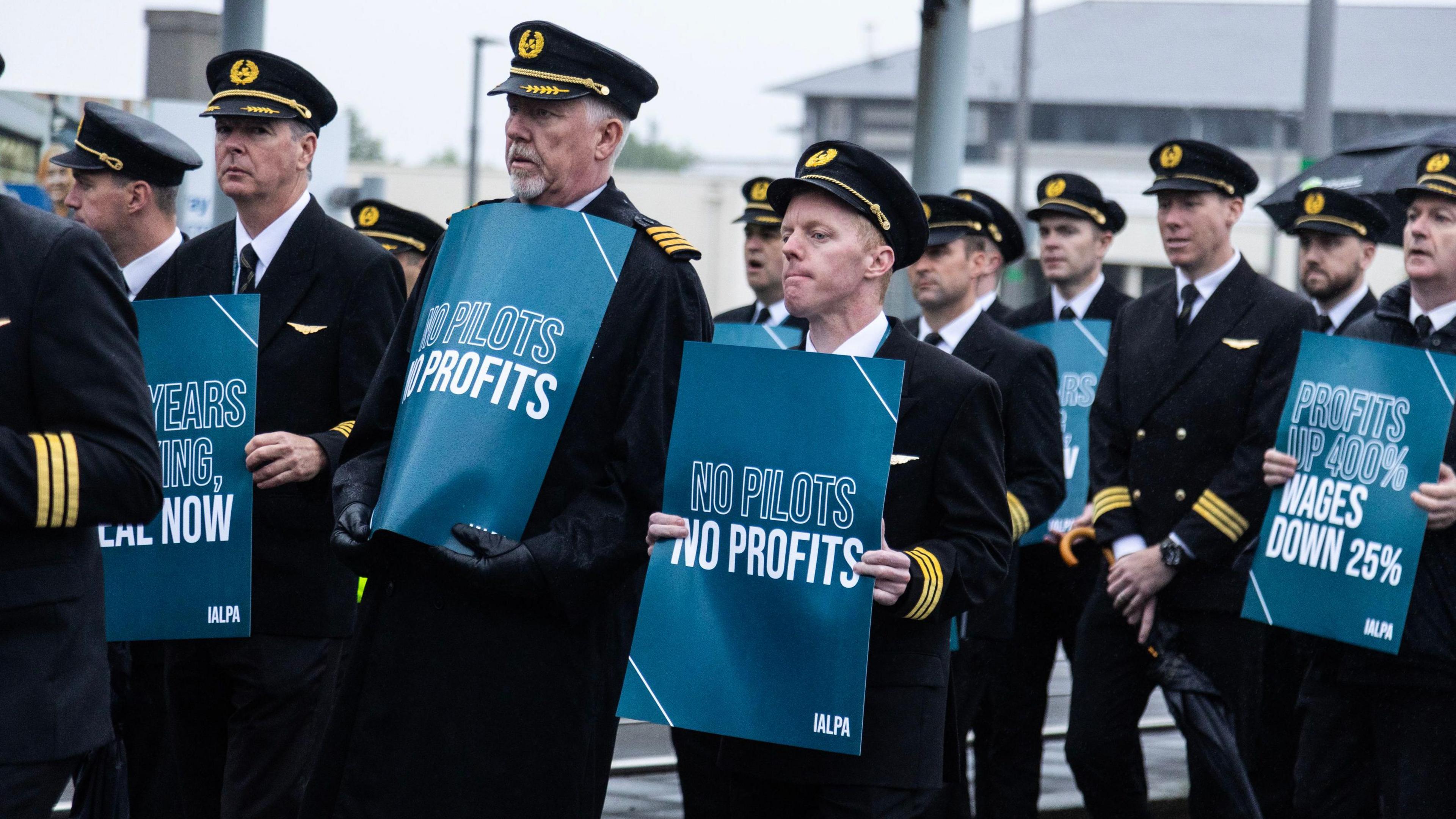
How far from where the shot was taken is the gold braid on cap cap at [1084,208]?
786 centimetres

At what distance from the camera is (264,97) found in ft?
16.4

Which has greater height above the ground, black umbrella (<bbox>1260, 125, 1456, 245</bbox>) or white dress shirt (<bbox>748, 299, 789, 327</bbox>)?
black umbrella (<bbox>1260, 125, 1456, 245</bbox>)

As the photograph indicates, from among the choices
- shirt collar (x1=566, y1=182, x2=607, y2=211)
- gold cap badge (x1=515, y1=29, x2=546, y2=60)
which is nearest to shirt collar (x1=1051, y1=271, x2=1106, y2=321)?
shirt collar (x1=566, y1=182, x2=607, y2=211)

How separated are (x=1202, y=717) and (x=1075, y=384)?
1936 millimetres

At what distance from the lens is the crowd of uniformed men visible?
3.26 meters

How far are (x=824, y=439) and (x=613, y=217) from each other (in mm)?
711

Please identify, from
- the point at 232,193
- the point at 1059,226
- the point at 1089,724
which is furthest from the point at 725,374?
the point at 1059,226

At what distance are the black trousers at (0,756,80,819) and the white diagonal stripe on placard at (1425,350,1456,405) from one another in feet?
12.0

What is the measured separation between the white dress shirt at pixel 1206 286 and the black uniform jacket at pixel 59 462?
3.85 m

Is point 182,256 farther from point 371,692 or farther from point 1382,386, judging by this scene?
point 1382,386

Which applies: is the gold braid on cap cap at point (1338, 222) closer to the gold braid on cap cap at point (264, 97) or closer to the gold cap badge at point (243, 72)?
the gold braid on cap cap at point (264, 97)

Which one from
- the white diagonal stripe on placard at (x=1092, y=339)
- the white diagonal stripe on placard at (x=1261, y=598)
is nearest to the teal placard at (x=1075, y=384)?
the white diagonal stripe on placard at (x=1092, y=339)

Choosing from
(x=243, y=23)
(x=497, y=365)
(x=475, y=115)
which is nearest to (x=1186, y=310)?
(x=497, y=365)

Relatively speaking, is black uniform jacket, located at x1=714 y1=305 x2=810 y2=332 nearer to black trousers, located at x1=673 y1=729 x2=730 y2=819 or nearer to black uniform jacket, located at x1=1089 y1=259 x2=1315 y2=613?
black uniform jacket, located at x1=1089 y1=259 x2=1315 y2=613
